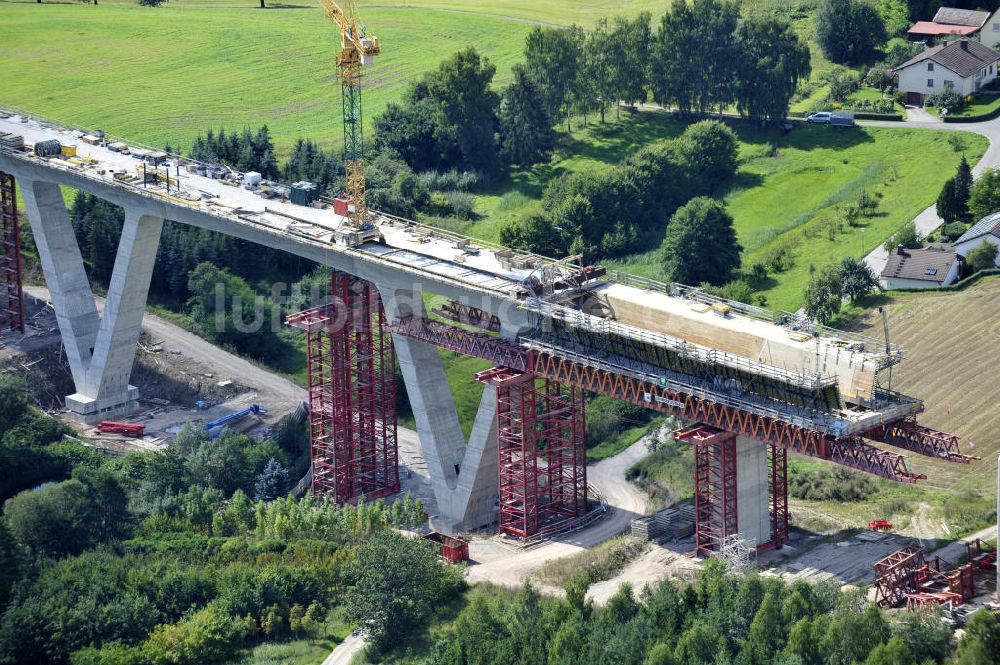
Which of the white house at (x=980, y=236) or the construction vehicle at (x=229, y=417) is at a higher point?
the white house at (x=980, y=236)

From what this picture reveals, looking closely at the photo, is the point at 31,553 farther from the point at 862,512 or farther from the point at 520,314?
the point at 862,512

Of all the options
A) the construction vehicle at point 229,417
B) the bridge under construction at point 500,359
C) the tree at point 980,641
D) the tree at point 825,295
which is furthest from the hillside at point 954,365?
the construction vehicle at point 229,417

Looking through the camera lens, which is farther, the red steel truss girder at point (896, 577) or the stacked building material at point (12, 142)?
the stacked building material at point (12, 142)

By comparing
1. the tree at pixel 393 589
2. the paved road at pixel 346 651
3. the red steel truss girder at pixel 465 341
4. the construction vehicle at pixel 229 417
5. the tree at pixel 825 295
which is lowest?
the paved road at pixel 346 651

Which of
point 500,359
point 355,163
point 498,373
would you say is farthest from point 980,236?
point 355,163

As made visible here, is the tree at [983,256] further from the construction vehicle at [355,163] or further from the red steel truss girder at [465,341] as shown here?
the construction vehicle at [355,163]

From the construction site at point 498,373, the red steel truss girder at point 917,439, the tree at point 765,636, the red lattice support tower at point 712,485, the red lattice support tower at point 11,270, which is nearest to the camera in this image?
the tree at point 765,636

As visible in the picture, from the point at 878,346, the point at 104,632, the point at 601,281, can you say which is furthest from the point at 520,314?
the point at 104,632
